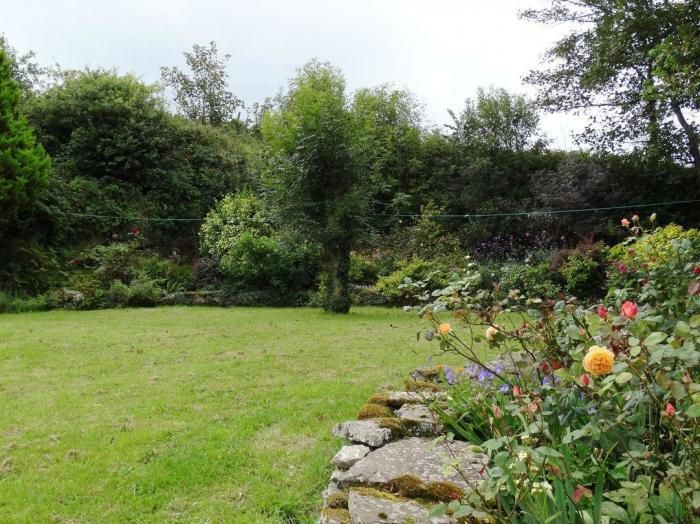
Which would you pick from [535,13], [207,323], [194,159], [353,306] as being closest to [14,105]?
[194,159]

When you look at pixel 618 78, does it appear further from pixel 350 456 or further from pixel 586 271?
pixel 350 456

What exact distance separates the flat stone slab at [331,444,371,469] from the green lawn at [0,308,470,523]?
27 cm

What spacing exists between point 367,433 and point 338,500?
55cm

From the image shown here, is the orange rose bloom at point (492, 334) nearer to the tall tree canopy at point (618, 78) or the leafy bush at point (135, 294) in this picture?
the tall tree canopy at point (618, 78)

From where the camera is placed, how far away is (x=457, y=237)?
561 inches

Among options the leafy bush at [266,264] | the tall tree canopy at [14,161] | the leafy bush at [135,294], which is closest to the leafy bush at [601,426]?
the leafy bush at [266,264]

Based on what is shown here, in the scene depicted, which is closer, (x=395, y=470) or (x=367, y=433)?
(x=395, y=470)

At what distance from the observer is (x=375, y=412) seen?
2852mm

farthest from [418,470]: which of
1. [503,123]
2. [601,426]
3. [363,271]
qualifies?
[503,123]

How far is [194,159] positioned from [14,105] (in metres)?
4.98

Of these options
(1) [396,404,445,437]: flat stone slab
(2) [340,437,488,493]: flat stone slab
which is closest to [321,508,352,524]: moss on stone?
(2) [340,437,488,493]: flat stone slab

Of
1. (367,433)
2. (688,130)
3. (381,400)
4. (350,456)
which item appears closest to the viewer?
(350,456)

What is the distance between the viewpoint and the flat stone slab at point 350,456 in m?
2.30

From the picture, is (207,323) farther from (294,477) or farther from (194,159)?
(194,159)
